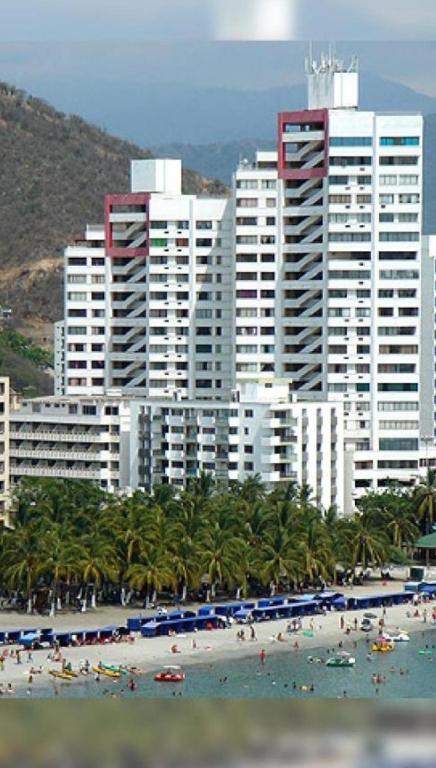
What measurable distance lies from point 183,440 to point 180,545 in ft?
17.5

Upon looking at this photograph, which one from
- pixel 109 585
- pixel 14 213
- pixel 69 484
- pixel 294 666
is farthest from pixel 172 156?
pixel 14 213

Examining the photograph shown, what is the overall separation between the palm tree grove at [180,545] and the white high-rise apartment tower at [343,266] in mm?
3254

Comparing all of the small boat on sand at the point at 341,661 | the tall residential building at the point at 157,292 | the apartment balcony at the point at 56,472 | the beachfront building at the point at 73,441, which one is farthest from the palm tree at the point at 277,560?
the tall residential building at the point at 157,292

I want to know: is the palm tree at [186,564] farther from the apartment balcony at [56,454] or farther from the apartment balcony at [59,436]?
the apartment balcony at [56,454]

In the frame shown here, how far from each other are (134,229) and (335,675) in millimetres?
13149

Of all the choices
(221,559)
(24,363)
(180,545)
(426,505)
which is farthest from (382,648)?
(24,363)

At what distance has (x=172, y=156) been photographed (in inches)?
1112

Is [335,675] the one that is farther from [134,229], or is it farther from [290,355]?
[134,229]

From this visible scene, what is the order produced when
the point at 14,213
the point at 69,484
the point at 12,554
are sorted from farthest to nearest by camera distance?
the point at 14,213 < the point at 69,484 < the point at 12,554

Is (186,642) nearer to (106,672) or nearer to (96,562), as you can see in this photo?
(96,562)

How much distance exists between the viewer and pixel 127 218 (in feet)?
96.4

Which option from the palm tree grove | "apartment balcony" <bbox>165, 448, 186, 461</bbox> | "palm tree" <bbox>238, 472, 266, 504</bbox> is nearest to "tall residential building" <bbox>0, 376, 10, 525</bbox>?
the palm tree grove

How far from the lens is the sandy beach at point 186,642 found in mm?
17406

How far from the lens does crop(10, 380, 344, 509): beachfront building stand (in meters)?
25.3
